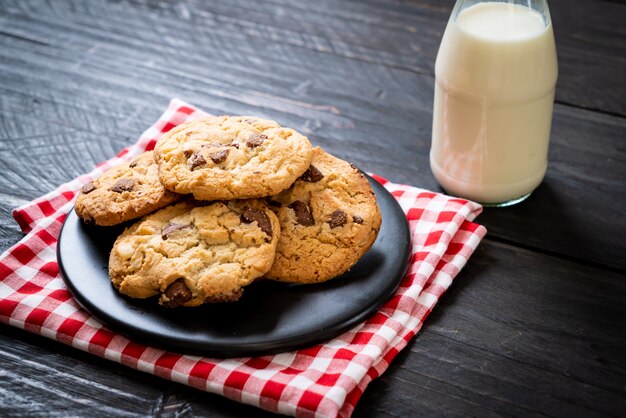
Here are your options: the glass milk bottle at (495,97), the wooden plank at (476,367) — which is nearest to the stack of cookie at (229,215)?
the wooden plank at (476,367)

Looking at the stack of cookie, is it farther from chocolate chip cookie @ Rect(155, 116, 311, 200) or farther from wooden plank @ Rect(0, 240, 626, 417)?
wooden plank @ Rect(0, 240, 626, 417)

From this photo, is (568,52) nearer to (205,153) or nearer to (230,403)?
(205,153)

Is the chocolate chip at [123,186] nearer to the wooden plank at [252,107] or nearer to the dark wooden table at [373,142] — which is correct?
the dark wooden table at [373,142]

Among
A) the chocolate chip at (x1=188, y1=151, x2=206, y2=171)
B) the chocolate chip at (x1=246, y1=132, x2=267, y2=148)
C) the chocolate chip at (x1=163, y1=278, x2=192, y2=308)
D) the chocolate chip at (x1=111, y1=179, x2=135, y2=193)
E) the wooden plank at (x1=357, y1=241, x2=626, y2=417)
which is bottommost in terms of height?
the wooden plank at (x1=357, y1=241, x2=626, y2=417)

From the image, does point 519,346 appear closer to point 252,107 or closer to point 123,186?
point 123,186

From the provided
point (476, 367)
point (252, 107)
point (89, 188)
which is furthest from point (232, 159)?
point (252, 107)

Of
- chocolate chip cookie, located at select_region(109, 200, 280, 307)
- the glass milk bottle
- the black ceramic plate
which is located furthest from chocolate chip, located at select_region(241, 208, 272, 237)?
the glass milk bottle
